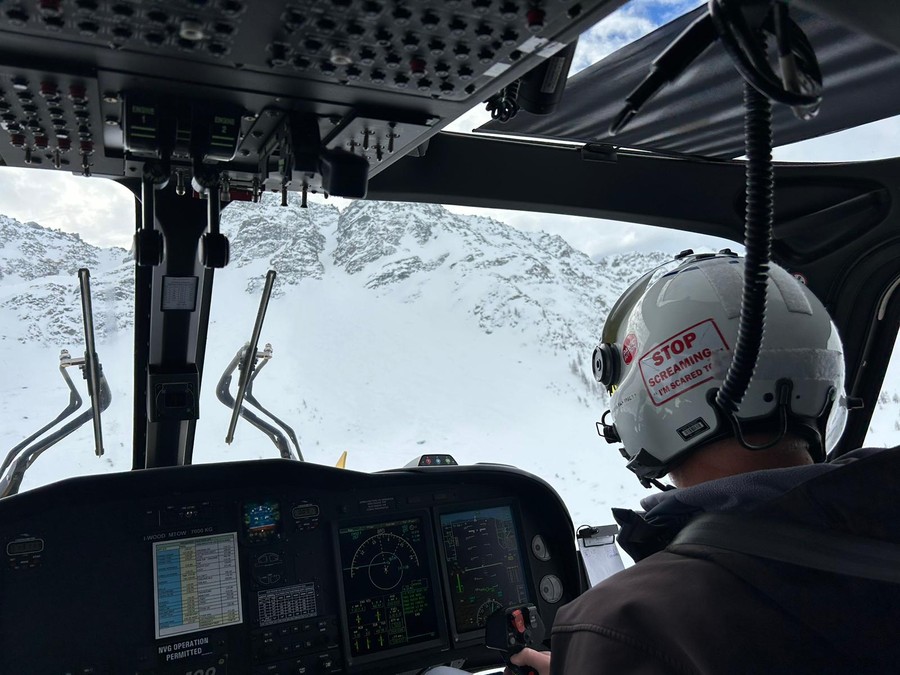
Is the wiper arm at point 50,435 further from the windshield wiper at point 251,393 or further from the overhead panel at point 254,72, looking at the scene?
the overhead panel at point 254,72

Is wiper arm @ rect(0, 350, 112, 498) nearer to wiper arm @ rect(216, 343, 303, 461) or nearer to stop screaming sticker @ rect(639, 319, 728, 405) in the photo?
wiper arm @ rect(216, 343, 303, 461)

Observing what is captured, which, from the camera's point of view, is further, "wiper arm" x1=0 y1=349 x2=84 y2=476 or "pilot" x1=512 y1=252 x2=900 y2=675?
"wiper arm" x1=0 y1=349 x2=84 y2=476

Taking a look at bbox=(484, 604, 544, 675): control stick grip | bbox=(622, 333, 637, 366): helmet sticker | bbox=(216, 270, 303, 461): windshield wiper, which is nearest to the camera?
bbox=(622, 333, 637, 366): helmet sticker

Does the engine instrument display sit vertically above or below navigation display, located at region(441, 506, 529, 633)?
above

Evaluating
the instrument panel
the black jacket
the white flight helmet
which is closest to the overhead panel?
the white flight helmet

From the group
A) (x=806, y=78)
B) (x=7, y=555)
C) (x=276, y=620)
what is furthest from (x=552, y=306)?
(x=806, y=78)

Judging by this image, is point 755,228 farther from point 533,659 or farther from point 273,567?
point 273,567

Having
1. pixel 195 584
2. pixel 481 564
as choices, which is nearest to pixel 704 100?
pixel 481 564

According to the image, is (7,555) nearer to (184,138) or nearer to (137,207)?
(137,207)

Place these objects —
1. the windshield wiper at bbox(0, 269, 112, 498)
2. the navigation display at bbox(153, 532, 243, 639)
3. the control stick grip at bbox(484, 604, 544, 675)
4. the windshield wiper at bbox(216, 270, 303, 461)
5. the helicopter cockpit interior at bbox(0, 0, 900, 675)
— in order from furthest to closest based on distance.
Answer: the windshield wiper at bbox(216, 270, 303, 461) < the windshield wiper at bbox(0, 269, 112, 498) < the navigation display at bbox(153, 532, 243, 639) < the control stick grip at bbox(484, 604, 544, 675) < the helicopter cockpit interior at bbox(0, 0, 900, 675)
